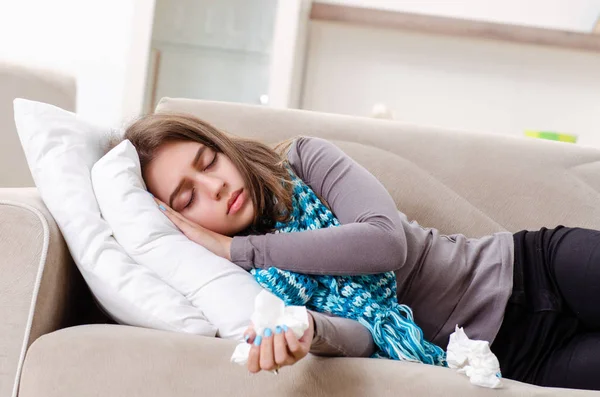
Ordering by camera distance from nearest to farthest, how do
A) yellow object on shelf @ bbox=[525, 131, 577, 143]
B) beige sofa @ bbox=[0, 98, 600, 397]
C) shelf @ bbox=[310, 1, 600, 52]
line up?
1. beige sofa @ bbox=[0, 98, 600, 397]
2. yellow object on shelf @ bbox=[525, 131, 577, 143]
3. shelf @ bbox=[310, 1, 600, 52]

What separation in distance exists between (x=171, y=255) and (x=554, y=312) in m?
0.64

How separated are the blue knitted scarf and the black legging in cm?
17

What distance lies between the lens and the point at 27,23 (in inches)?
113

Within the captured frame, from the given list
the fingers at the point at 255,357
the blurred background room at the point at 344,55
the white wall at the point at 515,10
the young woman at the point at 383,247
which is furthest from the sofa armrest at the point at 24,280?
the white wall at the point at 515,10

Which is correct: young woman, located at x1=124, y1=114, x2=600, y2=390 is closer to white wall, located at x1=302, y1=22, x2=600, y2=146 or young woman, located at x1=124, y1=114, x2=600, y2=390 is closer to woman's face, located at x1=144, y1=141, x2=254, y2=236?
woman's face, located at x1=144, y1=141, x2=254, y2=236

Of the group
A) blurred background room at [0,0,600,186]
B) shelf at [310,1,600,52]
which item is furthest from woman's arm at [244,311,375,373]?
shelf at [310,1,600,52]

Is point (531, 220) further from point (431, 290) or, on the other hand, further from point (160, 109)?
point (160, 109)

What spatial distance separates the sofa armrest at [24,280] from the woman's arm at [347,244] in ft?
0.93

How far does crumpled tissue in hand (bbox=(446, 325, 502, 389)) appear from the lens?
0.87 metres

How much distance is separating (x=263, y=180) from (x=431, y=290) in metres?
0.34

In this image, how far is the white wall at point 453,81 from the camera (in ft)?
8.95

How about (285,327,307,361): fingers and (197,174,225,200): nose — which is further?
(197,174,225,200): nose

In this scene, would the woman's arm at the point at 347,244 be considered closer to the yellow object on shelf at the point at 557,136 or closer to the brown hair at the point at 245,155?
the brown hair at the point at 245,155

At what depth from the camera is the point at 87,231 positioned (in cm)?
111
